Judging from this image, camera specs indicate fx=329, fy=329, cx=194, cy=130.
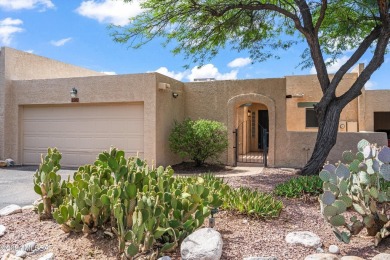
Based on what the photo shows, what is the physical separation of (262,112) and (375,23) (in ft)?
31.5

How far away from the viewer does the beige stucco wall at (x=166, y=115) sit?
12.2 m

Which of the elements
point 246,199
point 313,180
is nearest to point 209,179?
point 246,199

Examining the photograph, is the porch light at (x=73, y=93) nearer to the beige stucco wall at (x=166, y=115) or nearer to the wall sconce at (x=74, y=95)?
the wall sconce at (x=74, y=95)

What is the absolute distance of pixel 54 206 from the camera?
5.62 meters

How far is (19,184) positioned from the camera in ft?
31.9

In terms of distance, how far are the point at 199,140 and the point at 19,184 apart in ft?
19.6

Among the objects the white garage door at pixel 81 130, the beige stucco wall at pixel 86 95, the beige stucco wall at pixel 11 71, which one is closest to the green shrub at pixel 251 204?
the beige stucco wall at pixel 86 95

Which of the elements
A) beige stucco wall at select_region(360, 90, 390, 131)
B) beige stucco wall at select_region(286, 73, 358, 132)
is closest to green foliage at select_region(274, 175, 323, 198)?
beige stucco wall at select_region(286, 73, 358, 132)

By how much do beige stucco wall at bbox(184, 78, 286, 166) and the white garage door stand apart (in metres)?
2.70

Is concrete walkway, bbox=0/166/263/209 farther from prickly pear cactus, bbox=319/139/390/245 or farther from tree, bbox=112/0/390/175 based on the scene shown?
prickly pear cactus, bbox=319/139/390/245

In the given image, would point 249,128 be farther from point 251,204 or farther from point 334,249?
point 334,249

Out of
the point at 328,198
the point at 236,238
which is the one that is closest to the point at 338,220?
the point at 328,198

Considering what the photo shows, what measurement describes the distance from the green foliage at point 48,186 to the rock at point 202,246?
8.29 feet

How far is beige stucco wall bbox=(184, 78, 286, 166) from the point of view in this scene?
42.4 ft
